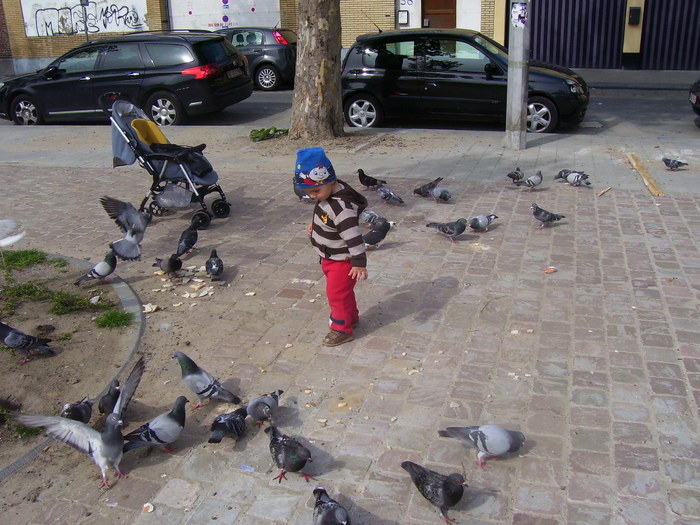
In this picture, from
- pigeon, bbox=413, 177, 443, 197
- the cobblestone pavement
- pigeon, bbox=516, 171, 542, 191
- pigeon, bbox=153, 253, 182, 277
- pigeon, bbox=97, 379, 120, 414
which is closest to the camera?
the cobblestone pavement

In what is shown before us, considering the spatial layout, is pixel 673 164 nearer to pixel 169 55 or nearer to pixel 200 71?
pixel 200 71

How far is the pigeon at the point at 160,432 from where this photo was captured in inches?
148

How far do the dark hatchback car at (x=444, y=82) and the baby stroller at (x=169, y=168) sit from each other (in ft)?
18.9

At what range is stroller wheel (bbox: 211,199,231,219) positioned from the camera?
26.0 feet

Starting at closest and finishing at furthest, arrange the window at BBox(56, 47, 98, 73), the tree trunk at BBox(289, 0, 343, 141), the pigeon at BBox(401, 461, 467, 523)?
the pigeon at BBox(401, 461, 467, 523) < the tree trunk at BBox(289, 0, 343, 141) < the window at BBox(56, 47, 98, 73)

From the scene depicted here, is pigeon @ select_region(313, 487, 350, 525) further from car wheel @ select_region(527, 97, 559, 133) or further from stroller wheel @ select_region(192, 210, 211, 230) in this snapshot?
car wheel @ select_region(527, 97, 559, 133)

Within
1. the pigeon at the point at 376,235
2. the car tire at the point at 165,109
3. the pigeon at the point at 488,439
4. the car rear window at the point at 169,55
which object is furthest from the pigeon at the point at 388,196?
the car rear window at the point at 169,55

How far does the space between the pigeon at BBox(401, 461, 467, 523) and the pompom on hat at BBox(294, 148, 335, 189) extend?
A: 6.72 feet

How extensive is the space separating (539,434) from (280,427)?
5.07ft

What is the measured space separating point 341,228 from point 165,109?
10527mm

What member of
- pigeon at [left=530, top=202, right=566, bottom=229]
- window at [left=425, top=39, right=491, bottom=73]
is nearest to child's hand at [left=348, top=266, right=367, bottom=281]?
pigeon at [left=530, top=202, right=566, bottom=229]

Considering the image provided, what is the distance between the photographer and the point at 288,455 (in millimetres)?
3576

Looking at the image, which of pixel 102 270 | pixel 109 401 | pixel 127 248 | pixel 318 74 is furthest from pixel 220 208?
pixel 318 74

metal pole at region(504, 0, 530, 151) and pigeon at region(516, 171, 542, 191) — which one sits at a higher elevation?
metal pole at region(504, 0, 530, 151)
